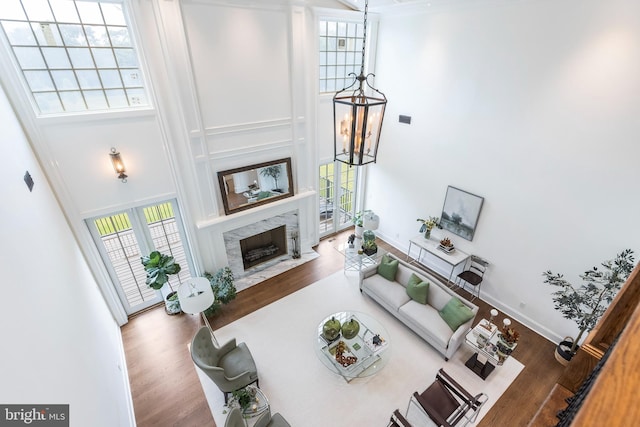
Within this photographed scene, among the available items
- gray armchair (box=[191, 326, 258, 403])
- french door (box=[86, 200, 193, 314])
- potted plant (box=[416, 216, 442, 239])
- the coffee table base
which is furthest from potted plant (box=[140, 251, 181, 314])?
the coffee table base

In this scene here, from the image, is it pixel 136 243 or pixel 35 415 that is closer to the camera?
pixel 35 415

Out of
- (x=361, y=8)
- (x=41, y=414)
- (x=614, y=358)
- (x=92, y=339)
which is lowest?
(x=92, y=339)

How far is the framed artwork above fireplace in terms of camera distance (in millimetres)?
6004

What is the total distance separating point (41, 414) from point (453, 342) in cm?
503

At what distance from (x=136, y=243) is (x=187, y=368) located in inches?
95.6

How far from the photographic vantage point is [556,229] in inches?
195

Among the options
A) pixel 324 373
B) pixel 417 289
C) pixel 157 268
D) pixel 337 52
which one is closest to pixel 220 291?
pixel 157 268

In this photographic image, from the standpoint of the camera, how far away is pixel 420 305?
5664 mm

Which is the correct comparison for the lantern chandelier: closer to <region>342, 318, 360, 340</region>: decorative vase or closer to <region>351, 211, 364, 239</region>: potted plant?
<region>342, 318, 360, 340</region>: decorative vase

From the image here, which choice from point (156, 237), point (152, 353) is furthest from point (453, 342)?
point (156, 237)

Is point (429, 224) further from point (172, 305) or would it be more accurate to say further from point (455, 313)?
point (172, 305)

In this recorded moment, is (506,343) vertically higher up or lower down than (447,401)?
higher up

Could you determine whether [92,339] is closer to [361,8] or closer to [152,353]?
[152,353]

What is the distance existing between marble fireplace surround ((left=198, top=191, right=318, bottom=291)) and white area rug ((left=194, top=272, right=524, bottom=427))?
120 cm
